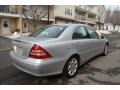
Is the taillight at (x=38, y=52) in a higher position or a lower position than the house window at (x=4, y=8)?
lower

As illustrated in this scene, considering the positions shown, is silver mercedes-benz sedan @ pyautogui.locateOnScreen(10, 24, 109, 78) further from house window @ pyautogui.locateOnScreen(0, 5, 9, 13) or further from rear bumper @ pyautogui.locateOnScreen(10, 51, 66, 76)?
house window @ pyautogui.locateOnScreen(0, 5, 9, 13)

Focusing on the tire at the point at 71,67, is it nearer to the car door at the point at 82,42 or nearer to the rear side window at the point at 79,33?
the car door at the point at 82,42

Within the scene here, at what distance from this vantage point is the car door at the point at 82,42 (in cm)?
461

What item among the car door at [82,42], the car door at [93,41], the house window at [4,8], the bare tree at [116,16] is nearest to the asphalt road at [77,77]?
the car door at [82,42]

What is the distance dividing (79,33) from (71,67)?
1117mm

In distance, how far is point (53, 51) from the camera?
12.4 feet

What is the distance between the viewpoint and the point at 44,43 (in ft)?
12.2

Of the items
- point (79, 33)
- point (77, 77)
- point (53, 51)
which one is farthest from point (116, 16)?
point (53, 51)

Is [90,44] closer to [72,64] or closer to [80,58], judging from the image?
[80,58]

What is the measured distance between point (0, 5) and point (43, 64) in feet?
62.6

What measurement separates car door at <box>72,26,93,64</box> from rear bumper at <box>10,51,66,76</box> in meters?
0.86

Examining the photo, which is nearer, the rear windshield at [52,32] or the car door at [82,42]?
the rear windshield at [52,32]

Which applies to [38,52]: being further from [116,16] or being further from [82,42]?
[116,16]

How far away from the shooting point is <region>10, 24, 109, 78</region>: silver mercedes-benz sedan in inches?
144
